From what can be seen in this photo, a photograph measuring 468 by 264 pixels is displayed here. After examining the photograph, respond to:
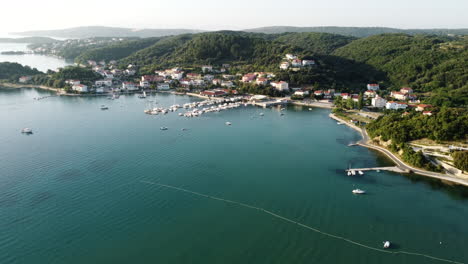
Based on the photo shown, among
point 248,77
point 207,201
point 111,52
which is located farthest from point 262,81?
point 111,52

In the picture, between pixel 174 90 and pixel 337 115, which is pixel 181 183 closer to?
pixel 337 115

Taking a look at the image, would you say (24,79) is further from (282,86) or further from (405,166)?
(405,166)

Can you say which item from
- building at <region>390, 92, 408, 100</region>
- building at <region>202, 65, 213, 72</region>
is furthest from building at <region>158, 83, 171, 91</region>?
building at <region>390, 92, 408, 100</region>

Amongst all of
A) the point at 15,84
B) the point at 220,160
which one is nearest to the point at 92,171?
the point at 220,160

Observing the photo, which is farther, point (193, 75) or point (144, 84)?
point (193, 75)

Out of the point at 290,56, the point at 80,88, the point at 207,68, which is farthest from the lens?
the point at 207,68

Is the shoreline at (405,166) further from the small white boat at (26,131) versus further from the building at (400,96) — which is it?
the small white boat at (26,131)

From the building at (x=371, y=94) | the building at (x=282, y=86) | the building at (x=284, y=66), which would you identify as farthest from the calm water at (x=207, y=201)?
the building at (x=284, y=66)
